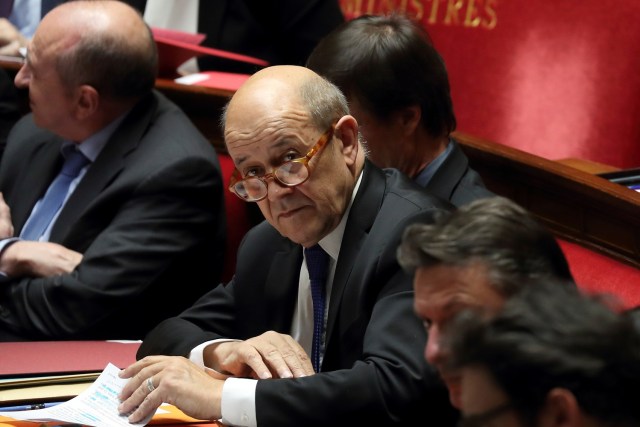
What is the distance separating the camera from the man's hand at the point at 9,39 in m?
3.42

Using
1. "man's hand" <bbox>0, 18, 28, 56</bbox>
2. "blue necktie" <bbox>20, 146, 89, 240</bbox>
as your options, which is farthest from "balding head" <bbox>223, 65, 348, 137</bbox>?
"man's hand" <bbox>0, 18, 28, 56</bbox>

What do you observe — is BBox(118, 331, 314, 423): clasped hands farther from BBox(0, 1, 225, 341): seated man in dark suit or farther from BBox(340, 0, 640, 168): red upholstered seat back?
BBox(340, 0, 640, 168): red upholstered seat back

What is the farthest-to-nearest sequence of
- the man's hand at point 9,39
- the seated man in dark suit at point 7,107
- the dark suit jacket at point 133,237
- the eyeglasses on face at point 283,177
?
the man's hand at point 9,39 < the seated man in dark suit at point 7,107 < the dark suit jacket at point 133,237 < the eyeglasses on face at point 283,177

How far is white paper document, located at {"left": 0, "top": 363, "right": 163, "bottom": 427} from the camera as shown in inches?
69.8

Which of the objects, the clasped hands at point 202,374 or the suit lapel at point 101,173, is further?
the suit lapel at point 101,173

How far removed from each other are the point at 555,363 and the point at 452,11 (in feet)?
9.26

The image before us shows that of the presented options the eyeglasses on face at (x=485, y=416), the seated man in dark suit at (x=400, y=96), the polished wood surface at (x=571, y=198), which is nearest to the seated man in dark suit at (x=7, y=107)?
the seated man in dark suit at (x=400, y=96)

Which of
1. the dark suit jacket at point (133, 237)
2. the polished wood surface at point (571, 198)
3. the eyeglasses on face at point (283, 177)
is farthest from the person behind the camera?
the dark suit jacket at point (133, 237)

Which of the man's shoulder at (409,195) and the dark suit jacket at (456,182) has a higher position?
the man's shoulder at (409,195)

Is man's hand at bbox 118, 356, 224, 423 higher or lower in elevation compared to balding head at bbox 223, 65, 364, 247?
lower

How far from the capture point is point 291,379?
1.81m

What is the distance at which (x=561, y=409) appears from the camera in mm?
985

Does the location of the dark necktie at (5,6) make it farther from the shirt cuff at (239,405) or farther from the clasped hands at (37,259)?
the shirt cuff at (239,405)

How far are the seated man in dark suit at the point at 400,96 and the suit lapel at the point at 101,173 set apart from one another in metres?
0.59
